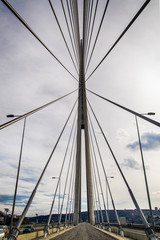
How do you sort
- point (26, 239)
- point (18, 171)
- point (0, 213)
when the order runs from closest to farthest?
point (26, 239), point (18, 171), point (0, 213)

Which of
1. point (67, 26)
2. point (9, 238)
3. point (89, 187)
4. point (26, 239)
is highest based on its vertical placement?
point (67, 26)

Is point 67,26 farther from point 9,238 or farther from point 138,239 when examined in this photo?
point 138,239

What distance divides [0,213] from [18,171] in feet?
324

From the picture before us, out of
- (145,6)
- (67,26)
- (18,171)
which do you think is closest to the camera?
(145,6)

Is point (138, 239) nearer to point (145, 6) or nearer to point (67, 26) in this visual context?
point (145, 6)

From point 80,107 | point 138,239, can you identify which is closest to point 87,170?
point 80,107

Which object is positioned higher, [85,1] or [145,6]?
[85,1]

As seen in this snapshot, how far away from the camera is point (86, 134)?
133 ft

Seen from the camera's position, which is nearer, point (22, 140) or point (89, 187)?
point (22, 140)

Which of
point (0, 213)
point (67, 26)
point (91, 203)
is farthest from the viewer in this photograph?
point (0, 213)

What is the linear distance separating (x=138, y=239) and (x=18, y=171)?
12.2 metres

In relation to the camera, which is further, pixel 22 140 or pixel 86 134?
pixel 86 134

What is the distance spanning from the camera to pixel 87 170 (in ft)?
123

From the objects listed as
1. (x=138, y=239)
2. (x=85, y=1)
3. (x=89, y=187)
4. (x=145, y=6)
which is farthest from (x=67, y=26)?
(x=89, y=187)
